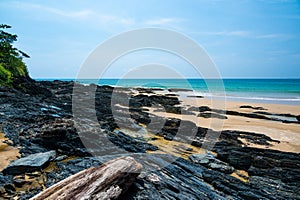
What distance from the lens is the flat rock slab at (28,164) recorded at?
4.94 meters

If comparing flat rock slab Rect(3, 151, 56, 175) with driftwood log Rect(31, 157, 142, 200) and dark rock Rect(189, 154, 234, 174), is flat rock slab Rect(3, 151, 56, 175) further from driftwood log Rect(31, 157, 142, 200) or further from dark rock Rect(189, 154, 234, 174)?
dark rock Rect(189, 154, 234, 174)

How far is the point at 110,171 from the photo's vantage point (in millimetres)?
3785

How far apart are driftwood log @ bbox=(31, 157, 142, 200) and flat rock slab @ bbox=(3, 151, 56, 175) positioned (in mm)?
2260

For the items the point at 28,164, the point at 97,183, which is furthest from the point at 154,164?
the point at 28,164

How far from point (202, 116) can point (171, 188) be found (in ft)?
50.9

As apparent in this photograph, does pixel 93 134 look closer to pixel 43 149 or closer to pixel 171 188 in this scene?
pixel 43 149

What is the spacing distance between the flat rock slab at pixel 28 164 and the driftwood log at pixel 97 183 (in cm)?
226

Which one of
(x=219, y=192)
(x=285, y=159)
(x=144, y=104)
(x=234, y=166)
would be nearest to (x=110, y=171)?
(x=219, y=192)

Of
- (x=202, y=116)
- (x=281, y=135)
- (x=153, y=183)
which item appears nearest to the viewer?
(x=153, y=183)

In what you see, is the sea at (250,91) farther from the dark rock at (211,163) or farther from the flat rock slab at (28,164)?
the flat rock slab at (28,164)

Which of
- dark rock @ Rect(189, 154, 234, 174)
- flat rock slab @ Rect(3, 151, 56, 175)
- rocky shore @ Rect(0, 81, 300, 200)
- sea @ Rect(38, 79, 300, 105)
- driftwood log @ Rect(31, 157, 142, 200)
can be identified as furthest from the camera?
sea @ Rect(38, 79, 300, 105)

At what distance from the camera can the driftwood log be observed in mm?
3119

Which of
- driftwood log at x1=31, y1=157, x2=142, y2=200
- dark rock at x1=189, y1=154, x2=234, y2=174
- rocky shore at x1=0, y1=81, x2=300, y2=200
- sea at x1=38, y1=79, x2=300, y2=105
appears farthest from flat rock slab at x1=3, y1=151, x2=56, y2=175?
sea at x1=38, y1=79, x2=300, y2=105

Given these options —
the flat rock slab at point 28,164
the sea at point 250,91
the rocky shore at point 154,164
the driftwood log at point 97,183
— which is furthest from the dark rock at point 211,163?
the flat rock slab at point 28,164
